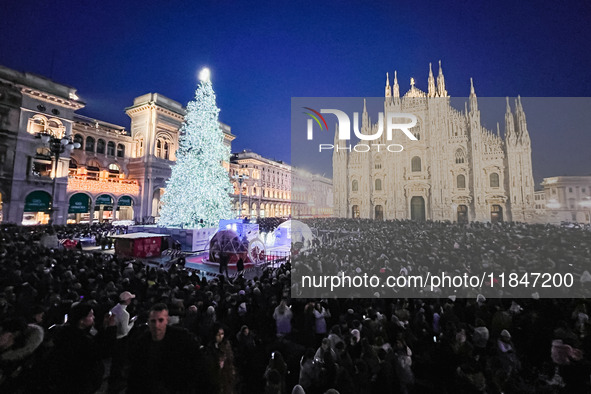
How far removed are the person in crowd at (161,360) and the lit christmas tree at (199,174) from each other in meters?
16.4

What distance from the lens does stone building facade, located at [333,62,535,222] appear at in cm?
2792

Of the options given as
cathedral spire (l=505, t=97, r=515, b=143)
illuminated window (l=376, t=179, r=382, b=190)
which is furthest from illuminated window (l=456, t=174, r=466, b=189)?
illuminated window (l=376, t=179, r=382, b=190)

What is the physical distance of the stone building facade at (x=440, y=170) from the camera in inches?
1099

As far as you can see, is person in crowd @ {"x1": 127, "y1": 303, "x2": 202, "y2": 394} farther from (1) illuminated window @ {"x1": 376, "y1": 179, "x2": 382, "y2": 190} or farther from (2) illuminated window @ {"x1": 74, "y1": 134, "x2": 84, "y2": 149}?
(2) illuminated window @ {"x1": 74, "y1": 134, "x2": 84, "y2": 149}

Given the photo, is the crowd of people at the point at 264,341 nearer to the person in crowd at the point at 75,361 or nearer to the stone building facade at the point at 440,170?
the person in crowd at the point at 75,361

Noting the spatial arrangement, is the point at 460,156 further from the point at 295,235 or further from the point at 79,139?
the point at 79,139

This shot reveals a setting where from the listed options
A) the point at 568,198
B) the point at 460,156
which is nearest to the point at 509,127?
the point at 460,156

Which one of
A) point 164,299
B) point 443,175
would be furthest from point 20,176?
point 443,175

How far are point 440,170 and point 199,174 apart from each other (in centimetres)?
2582

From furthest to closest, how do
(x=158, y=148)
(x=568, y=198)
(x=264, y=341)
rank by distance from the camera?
(x=158, y=148) < (x=568, y=198) < (x=264, y=341)

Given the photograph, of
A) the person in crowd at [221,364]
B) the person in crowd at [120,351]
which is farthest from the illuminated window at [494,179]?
the person in crowd at [120,351]

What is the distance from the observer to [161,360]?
232cm

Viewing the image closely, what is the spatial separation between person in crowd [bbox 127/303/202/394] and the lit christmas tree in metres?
16.4

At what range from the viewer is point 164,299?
5867 mm
